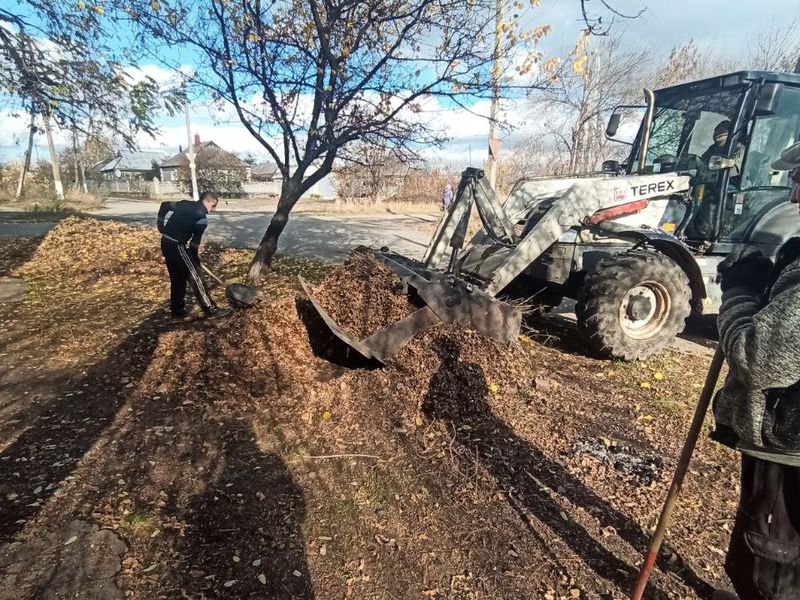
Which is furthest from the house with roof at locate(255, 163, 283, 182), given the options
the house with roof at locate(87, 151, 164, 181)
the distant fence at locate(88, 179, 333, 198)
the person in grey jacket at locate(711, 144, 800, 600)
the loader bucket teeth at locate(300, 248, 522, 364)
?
the person in grey jacket at locate(711, 144, 800, 600)

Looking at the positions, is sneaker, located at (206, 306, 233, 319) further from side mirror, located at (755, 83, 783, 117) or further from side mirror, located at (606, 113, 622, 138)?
side mirror, located at (755, 83, 783, 117)

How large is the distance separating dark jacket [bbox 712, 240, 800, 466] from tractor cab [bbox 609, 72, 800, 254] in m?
4.48

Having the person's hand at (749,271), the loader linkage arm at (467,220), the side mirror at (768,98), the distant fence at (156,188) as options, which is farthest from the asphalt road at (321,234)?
the distant fence at (156,188)

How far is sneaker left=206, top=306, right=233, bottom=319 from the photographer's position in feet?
21.1

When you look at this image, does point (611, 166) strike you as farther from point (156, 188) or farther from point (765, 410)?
point (156, 188)

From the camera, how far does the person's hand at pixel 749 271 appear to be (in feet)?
6.15

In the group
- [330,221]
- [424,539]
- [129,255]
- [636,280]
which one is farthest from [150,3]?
[330,221]

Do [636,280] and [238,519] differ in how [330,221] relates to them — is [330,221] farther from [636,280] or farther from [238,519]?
[238,519]

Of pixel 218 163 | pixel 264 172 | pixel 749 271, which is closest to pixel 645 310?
pixel 749 271

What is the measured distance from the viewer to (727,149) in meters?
5.73

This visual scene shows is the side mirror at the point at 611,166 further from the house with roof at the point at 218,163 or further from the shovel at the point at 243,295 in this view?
the house with roof at the point at 218,163

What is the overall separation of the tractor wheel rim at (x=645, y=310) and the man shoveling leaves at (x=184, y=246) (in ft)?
15.7

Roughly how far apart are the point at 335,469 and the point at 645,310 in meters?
3.78

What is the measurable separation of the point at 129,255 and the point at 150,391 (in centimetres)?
685
